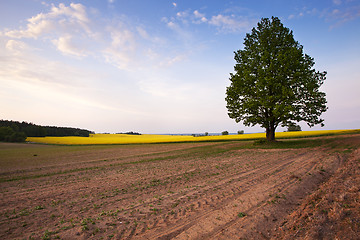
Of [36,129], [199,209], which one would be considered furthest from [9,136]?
[199,209]

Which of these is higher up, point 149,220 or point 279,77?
point 279,77

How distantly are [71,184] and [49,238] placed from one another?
6.29 meters

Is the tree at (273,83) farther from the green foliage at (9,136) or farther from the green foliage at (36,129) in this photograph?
the green foliage at (36,129)

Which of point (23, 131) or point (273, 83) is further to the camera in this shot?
point (23, 131)

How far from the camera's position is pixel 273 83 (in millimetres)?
21688

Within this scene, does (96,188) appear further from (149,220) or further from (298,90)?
(298,90)

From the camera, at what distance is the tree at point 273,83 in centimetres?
2125

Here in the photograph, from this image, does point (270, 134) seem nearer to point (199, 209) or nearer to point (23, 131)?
point (199, 209)

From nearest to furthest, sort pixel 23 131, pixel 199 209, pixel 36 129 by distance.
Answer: pixel 199 209 → pixel 23 131 → pixel 36 129

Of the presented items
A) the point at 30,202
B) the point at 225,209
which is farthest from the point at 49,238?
the point at 225,209

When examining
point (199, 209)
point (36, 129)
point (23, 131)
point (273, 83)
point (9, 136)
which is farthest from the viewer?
point (36, 129)

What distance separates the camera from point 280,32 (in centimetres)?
2356

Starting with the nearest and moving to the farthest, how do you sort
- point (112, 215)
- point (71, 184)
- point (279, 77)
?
1. point (112, 215)
2. point (71, 184)
3. point (279, 77)

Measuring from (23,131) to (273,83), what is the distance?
4033 inches
